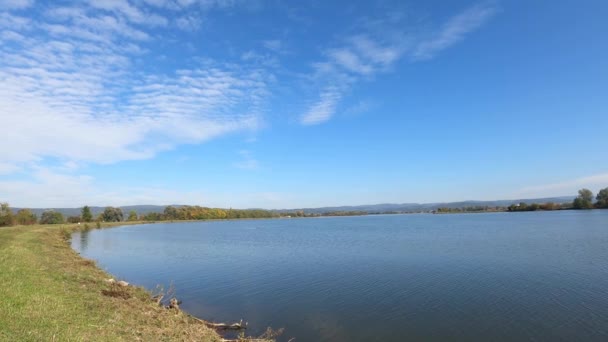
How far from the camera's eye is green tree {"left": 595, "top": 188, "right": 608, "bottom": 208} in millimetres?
154625

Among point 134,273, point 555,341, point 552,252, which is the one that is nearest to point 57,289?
point 134,273

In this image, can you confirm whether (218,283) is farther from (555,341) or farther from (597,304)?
(597,304)

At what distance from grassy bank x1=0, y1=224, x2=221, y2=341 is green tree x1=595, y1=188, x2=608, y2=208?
190 m

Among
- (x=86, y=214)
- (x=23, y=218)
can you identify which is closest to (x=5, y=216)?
(x=23, y=218)

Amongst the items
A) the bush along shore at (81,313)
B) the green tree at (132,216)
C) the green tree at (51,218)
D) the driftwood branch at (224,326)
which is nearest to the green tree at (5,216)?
the green tree at (51,218)

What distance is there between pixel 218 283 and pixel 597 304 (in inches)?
973

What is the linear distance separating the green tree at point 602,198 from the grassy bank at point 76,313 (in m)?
190

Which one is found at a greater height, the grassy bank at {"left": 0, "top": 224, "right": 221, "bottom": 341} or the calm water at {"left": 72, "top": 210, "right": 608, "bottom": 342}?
the grassy bank at {"left": 0, "top": 224, "right": 221, "bottom": 341}

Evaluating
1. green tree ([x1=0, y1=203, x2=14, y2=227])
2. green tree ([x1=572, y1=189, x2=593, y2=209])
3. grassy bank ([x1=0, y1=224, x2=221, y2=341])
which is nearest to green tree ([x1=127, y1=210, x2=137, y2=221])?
green tree ([x1=0, y1=203, x2=14, y2=227])

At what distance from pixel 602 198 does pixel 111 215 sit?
21697 centimetres

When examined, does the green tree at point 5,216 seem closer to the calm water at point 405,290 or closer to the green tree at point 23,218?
the green tree at point 23,218

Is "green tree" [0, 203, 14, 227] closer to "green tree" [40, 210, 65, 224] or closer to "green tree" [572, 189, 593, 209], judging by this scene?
"green tree" [40, 210, 65, 224]

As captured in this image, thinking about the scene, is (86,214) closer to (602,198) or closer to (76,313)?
(76,313)

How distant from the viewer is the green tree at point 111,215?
171 m
